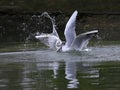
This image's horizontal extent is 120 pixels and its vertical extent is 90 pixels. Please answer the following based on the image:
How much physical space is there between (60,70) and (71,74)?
0.86 meters

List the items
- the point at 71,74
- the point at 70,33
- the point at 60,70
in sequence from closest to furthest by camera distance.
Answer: the point at 71,74, the point at 60,70, the point at 70,33

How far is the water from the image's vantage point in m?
10.1

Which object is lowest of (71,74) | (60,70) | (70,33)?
(71,74)

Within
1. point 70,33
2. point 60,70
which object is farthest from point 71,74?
point 70,33

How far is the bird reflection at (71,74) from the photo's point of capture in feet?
33.1

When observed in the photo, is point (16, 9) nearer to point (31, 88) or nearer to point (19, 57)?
point (19, 57)

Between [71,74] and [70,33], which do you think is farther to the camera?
[70,33]

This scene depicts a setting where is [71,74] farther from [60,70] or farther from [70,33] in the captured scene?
[70,33]

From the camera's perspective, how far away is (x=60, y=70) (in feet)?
40.8

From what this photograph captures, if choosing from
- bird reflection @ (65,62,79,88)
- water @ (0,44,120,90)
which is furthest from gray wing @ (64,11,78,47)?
bird reflection @ (65,62,79,88)

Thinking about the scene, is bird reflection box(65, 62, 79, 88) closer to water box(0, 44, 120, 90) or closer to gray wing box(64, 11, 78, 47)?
water box(0, 44, 120, 90)

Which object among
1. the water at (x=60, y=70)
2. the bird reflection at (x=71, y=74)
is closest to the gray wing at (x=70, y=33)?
the water at (x=60, y=70)

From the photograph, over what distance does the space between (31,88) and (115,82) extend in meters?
1.43

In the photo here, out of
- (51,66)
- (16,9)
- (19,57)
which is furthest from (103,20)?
(51,66)
